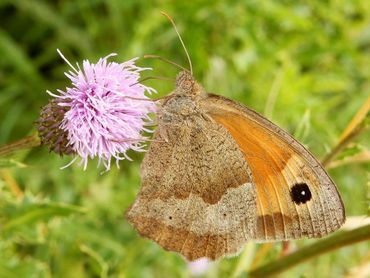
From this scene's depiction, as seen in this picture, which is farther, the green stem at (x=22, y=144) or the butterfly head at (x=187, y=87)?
the butterfly head at (x=187, y=87)

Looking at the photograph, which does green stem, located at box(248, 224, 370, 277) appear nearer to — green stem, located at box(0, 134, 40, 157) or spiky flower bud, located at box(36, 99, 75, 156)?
spiky flower bud, located at box(36, 99, 75, 156)

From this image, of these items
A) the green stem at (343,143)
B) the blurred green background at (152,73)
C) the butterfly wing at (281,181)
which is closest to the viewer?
the butterfly wing at (281,181)

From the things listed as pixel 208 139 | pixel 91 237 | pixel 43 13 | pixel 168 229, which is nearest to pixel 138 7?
pixel 43 13

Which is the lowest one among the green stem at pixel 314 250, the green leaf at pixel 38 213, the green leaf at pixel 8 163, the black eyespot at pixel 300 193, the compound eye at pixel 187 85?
the green leaf at pixel 8 163

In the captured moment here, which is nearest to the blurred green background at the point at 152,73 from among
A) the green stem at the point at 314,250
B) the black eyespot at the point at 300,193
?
the green stem at the point at 314,250

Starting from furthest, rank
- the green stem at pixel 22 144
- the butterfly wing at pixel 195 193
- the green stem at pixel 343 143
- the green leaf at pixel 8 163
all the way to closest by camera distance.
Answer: the green stem at pixel 343 143 → the butterfly wing at pixel 195 193 → the green stem at pixel 22 144 → the green leaf at pixel 8 163

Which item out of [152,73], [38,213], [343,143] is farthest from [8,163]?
[152,73]

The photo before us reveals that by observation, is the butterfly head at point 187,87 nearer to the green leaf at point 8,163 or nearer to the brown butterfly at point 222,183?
the brown butterfly at point 222,183

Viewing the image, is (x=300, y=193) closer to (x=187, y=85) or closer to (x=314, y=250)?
(x=314, y=250)
